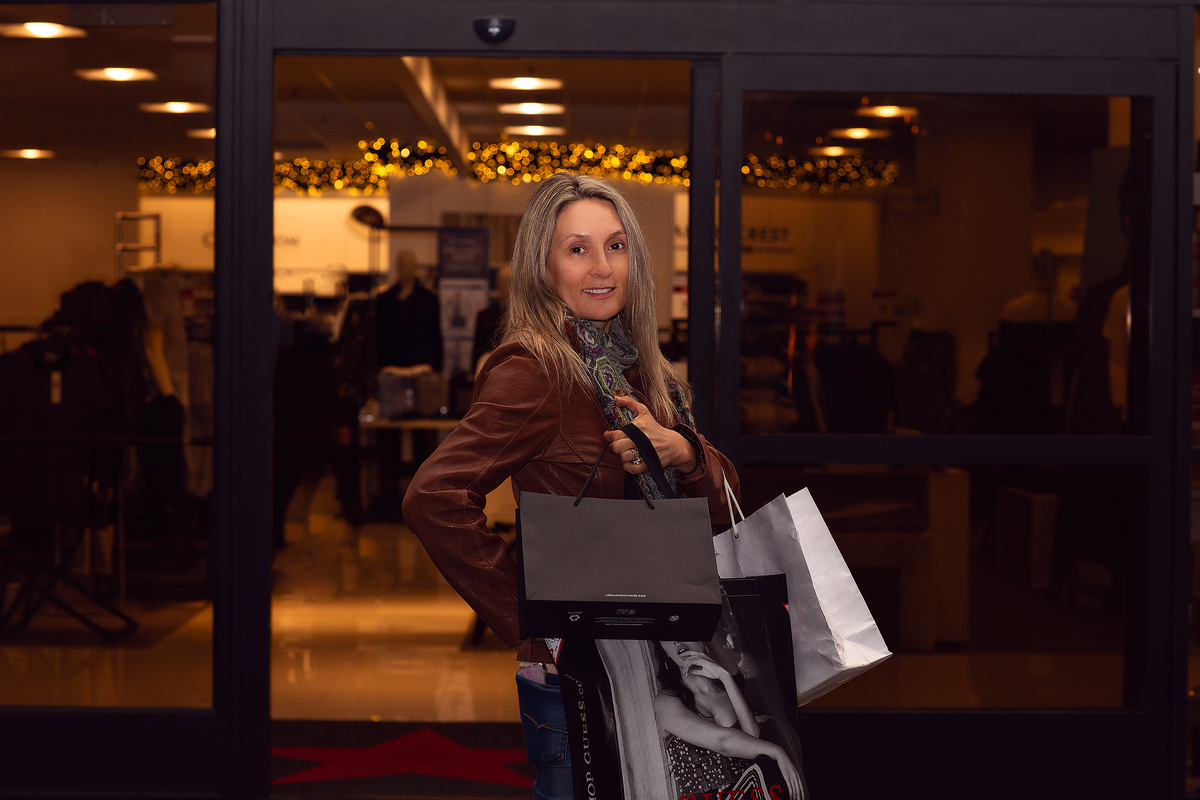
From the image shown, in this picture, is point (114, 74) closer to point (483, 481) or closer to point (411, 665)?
point (483, 481)

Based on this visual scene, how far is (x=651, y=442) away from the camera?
1387 mm

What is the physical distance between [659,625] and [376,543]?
19.5ft

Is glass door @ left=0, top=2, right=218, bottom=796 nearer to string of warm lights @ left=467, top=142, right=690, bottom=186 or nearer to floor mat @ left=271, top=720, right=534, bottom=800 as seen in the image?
floor mat @ left=271, top=720, right=534, bottom=800

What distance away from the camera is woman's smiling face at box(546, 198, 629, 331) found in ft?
4.86

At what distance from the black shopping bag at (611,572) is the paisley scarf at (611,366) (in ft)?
0.32

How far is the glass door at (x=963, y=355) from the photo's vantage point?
271 cm

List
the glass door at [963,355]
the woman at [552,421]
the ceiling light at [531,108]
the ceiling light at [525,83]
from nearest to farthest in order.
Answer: the woman at [552,421], the glass door at [963,355], the ceiling light at [525,83], the ceiling light at [531,108]

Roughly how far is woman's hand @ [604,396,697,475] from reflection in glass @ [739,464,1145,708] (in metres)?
1.34

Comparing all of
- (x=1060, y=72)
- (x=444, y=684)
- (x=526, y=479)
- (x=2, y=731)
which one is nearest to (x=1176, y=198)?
(x=1060, y=72)

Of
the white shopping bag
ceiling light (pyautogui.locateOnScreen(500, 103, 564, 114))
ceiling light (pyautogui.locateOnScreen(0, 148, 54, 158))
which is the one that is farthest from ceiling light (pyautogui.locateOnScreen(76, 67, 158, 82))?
ceiling light (pyautogui.locateOnScreen(500, 103, 564, 114))

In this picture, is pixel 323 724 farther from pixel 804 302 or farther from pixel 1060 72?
pixel 1060 72

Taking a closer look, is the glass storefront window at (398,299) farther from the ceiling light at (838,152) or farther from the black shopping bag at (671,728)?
the black shopping bag at (671,728)

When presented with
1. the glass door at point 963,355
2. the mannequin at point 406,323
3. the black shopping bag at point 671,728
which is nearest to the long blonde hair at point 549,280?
the black shopping bag at point 671,728

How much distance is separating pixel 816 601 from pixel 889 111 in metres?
1.82
